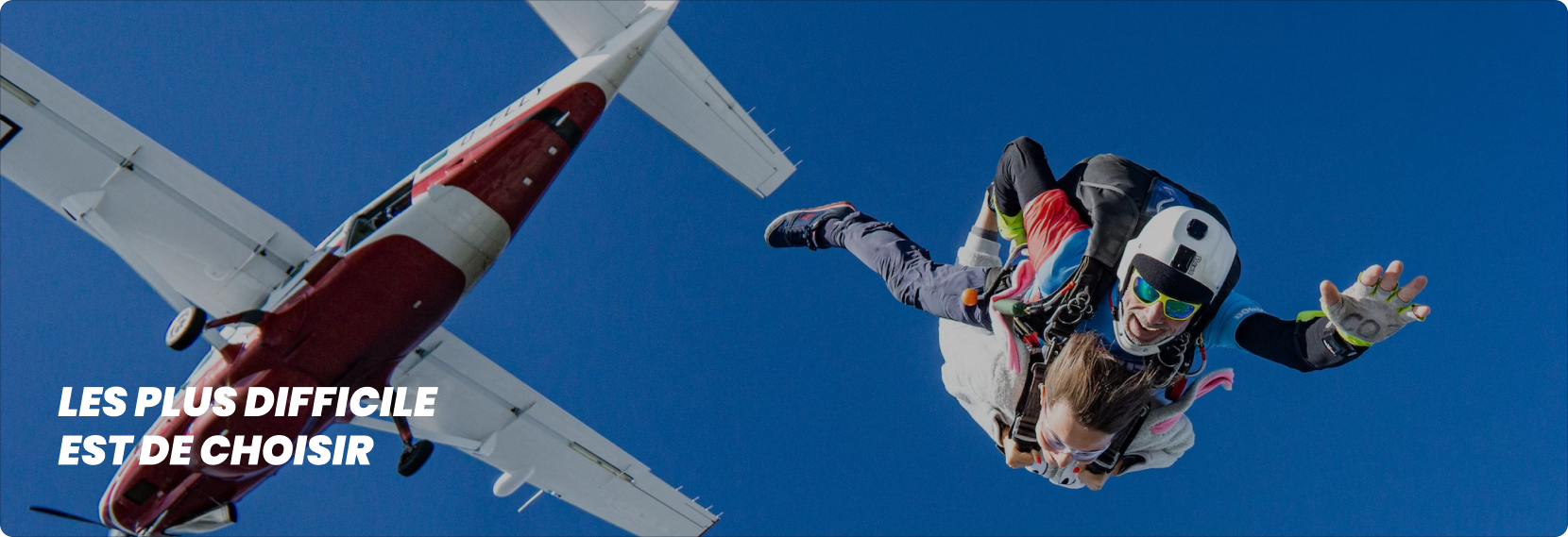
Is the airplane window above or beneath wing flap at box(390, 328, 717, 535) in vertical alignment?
above

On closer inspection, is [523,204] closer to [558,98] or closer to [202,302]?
[558,98]

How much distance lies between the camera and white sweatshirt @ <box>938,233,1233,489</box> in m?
6.73

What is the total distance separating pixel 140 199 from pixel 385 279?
3794mm

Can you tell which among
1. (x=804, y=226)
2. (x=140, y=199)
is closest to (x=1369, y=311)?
(x=804, y=226)

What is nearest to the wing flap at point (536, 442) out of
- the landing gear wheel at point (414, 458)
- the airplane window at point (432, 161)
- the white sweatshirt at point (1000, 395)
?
the landing gear wheel at point (414, 458)

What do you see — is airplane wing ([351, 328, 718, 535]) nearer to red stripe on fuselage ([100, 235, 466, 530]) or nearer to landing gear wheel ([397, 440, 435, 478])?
landing gear wheel ([397, 440, 435, 478])

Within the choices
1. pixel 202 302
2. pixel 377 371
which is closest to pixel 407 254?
pixel 377 371

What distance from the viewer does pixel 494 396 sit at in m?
17.5

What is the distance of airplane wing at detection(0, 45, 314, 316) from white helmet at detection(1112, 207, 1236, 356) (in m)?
11.9

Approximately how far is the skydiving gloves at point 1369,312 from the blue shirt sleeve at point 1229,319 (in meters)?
0.83

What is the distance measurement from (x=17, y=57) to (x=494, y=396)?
836 centimetres

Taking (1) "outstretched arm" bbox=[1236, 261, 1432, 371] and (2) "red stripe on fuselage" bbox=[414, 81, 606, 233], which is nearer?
(1) "outstretched arm" bbox=[1236, 261, 1432, 371]

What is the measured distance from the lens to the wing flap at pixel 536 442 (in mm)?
16688

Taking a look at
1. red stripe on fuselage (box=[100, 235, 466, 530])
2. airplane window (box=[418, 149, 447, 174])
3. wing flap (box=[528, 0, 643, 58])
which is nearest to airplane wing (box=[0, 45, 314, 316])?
red stripe on fuselage (box=[100, 235, 466, 530])
